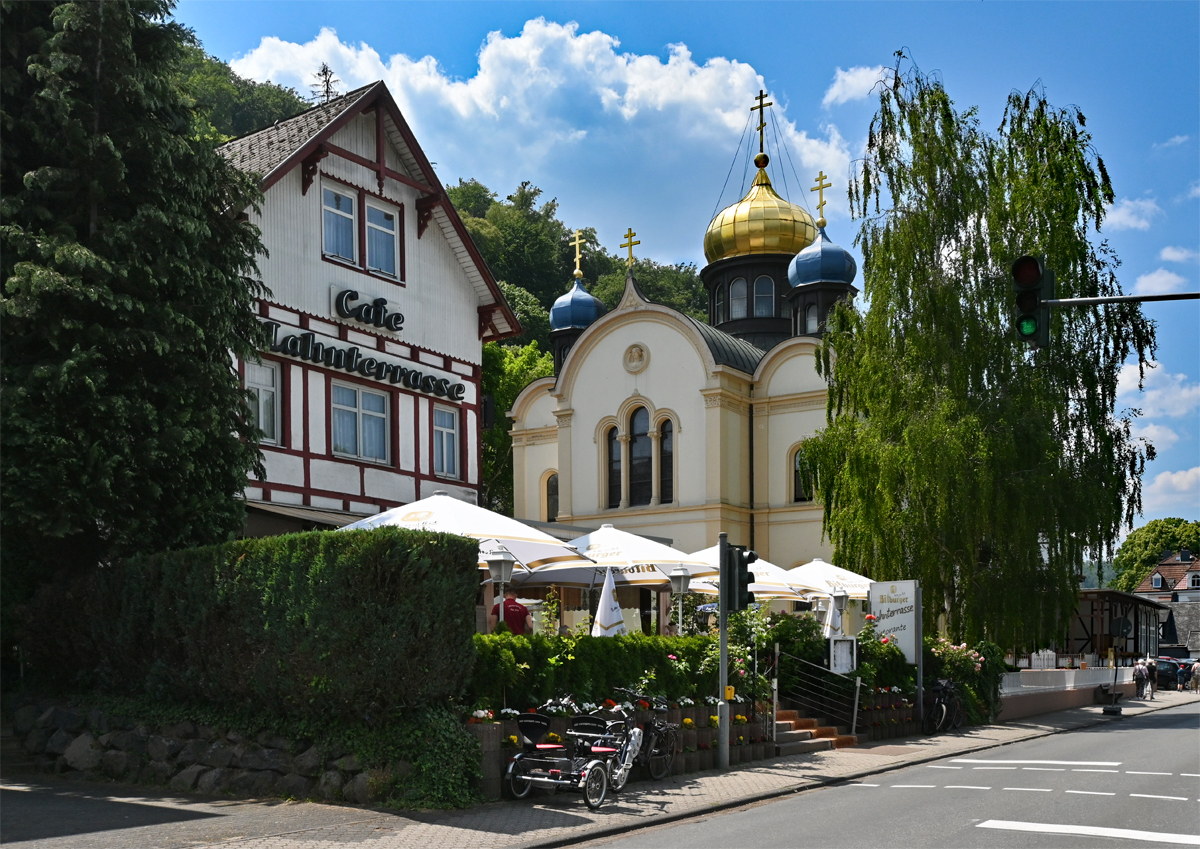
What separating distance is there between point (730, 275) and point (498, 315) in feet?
85.7


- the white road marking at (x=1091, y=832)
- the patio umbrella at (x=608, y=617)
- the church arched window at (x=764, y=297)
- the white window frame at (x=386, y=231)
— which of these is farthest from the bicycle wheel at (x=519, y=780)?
the church arched window at (x=764, y=297)

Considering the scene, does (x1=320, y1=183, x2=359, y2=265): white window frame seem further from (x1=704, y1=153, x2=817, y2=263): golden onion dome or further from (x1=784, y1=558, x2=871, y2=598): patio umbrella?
(x1=704, y1=153, x2=817, y2=263): golden onion dome

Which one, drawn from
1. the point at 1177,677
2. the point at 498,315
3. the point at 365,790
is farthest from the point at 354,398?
the point at 1177,677

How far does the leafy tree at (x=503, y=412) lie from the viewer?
54.8 m

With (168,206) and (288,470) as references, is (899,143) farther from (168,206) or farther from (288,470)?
(168,206)

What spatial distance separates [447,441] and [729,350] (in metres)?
19.3

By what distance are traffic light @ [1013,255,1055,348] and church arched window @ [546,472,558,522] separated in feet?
120

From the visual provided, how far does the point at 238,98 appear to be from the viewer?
6475 cm

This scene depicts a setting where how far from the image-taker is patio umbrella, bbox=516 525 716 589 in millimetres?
20606

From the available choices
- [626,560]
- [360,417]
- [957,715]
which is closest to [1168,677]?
[957,715]

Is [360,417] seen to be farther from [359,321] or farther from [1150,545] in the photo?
[1150,545]

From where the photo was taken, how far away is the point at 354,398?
23500 mm

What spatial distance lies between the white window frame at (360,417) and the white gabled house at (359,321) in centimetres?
3

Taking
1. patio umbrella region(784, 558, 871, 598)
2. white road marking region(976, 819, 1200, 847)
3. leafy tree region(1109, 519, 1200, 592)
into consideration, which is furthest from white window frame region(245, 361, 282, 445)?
leafy tree region(1109, 519, 1200, 592)
